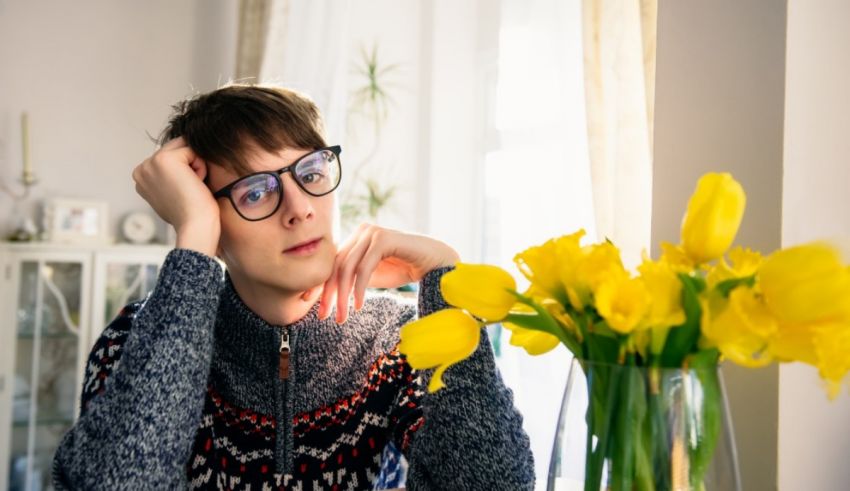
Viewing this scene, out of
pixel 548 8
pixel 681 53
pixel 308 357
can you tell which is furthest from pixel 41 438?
pixel 681 53

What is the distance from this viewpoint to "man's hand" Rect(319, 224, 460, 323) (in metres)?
1.19

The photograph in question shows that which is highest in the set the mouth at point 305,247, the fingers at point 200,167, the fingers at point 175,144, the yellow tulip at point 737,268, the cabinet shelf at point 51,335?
the fingers at point 175,144

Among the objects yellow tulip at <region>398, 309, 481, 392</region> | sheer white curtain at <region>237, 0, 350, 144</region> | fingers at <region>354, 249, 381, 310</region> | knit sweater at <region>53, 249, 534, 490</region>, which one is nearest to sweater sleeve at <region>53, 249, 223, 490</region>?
knit sweater at <region>53, 249, 534, 490</region>

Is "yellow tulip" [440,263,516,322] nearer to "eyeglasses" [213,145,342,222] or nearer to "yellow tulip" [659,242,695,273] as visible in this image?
"yellow tulip" [659,242,695,273]

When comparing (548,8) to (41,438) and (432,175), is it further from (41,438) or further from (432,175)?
(41,438)

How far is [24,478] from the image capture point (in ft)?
9.77

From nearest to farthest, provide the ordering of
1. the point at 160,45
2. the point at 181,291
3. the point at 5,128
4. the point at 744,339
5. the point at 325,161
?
the point at 744,339, the point at 181,291, the point at 325,161, the point at 5,128, the point at 160,45

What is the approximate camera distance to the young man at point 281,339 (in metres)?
1.06

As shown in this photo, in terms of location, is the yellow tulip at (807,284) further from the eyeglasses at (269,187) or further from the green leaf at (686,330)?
the eyeglasses at (269,187)

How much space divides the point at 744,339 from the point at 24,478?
3.31 m

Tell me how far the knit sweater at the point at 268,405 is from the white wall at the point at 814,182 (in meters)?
0.39

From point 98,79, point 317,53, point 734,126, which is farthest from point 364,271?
point 98,79

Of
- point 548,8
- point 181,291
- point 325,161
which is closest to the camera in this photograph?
point 181,291

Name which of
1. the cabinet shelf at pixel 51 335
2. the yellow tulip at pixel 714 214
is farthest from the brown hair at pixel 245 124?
the cabinet shelf at pixel 51 335
